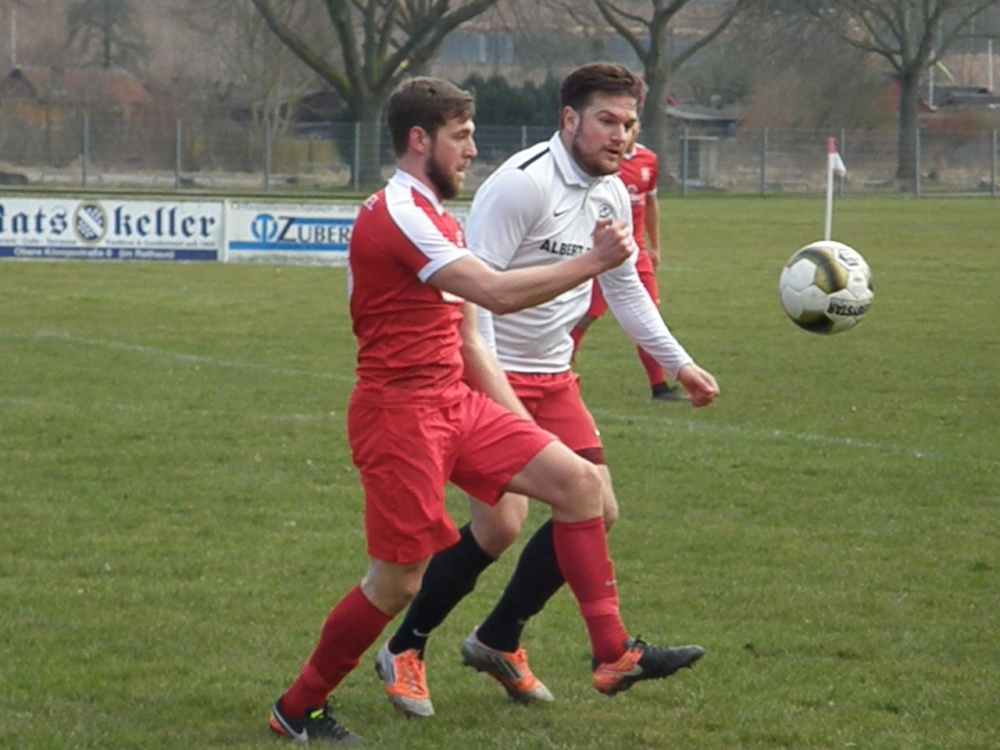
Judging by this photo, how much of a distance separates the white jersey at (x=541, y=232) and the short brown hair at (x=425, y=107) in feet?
1.71

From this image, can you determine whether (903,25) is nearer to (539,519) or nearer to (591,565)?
(539,519)

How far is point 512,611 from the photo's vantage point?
5293 mm

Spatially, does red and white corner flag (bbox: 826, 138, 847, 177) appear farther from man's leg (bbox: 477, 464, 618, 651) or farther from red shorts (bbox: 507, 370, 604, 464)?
man's leg (bbox: 477, 464, 618, 651)

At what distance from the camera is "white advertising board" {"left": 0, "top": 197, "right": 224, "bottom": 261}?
21.4 m

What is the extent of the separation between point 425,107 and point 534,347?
107 centimetres

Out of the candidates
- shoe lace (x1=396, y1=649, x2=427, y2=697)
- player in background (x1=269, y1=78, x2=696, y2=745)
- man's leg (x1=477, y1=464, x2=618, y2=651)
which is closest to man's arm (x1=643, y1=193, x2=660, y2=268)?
man's leg (x1=477, y1=464, x2=618, y2=651)

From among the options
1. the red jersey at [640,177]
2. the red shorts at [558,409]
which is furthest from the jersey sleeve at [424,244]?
the red jersey at [640,177]

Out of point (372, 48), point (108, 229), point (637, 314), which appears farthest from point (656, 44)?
point (637, 314)

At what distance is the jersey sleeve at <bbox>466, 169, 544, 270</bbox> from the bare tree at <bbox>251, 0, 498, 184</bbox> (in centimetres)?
3850

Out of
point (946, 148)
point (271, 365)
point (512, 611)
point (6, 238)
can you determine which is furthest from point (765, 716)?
point (946, 148)

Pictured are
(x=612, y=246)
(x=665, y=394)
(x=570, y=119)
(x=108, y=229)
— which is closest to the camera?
(x=612, y=246)

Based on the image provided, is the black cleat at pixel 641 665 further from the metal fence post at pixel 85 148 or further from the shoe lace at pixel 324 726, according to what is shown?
the metal fence post at pixel 85 148

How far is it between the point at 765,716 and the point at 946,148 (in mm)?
50128

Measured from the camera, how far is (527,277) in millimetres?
4430
